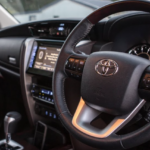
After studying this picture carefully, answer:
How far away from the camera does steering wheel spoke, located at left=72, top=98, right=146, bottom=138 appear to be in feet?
2.48

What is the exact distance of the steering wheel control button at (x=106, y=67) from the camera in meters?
0.78

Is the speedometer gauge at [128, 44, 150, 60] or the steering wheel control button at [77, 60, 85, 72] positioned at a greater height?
the speedometer gauge at [128, 44, 150, 60]

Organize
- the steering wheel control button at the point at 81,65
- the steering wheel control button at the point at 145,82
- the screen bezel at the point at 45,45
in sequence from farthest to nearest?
the screen bezel at the point at 45,45 < the steering wheel control button at the point at 81,65 < the steering wheel control button at the point at 145,82

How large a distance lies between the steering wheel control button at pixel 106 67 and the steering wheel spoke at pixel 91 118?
13 centimetres

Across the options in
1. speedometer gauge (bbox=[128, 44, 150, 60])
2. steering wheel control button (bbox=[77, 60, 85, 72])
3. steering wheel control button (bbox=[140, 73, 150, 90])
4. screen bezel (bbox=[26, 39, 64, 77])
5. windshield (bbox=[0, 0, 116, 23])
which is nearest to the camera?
steering wheel control button (bbox=[140, 73, 150, 90])

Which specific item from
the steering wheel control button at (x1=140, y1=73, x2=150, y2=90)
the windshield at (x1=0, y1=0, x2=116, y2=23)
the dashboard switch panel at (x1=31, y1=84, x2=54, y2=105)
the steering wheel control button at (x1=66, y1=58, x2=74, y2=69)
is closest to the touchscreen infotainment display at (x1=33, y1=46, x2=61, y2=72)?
the dashboard switch panel at (x1=31, y1=84, x2=54, y2=105)

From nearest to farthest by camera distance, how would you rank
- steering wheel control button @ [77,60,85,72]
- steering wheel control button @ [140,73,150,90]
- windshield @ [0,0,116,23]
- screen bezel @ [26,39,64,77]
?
1. steering wheel control button @ [140,73,150,90]
2. steering wheel control button @ [77,60,85,72]
3. screen bezel @ [26,39,64,77]
4. windshield @ [0,0,116,23]

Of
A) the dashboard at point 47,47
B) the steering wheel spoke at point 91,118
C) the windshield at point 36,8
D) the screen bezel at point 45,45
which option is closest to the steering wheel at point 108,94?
the steering wheel spoke at point 91,118

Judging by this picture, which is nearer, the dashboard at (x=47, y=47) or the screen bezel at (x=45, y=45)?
the dashboard at (x=47, y=47)

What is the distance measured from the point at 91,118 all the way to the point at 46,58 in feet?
1.93

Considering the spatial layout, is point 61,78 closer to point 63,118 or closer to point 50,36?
point 63,118

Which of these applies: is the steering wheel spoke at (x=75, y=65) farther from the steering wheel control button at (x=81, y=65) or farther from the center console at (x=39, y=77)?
the center console at (x=39, y=77)

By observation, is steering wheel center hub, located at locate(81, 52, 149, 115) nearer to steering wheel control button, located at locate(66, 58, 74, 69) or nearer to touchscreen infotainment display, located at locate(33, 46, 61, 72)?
steering wheel control button, located at locate(66, 58, 74, 69)

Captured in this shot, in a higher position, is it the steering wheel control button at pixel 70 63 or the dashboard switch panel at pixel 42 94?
the steering wheel control button at pixel 70 63
